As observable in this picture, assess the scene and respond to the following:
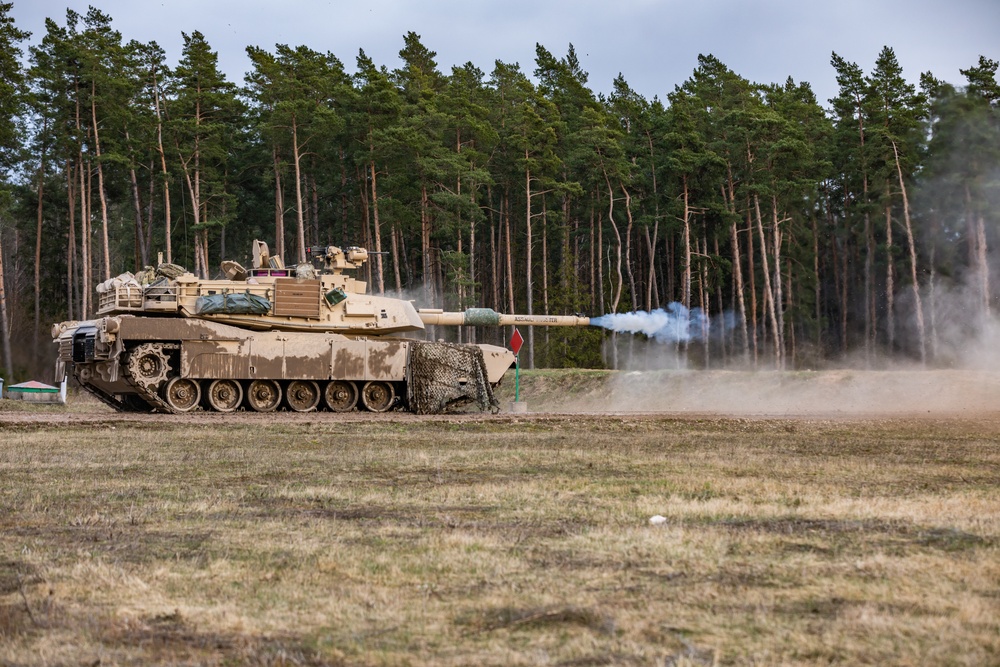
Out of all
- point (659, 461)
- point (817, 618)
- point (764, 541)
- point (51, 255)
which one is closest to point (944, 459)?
point (659, 461)

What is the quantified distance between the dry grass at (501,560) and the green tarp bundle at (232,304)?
1283cm

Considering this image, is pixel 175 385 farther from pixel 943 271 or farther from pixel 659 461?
pixel 943 271

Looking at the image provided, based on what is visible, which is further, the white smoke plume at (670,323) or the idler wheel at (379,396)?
the white smoke plume at (670,323)

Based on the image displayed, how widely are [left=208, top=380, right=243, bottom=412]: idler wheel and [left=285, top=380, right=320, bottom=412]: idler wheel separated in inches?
48.7

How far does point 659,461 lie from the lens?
14.7m

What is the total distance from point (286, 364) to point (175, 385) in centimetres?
270

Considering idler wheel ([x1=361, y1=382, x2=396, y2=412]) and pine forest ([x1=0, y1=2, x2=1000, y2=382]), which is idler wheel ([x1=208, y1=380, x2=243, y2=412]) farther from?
pine forest ([x1=0, y1=2, x2=1000, y2=382])

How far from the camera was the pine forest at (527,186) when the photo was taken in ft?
181

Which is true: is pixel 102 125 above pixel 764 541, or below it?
above

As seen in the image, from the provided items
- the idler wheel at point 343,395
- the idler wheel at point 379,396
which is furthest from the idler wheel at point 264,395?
the idler wheel at point 379,396

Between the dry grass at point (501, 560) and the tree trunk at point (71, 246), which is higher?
the tree trunk at point (71, 246)

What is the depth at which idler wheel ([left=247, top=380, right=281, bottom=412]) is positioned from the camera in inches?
1132

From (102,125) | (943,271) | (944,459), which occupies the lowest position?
(944,459)

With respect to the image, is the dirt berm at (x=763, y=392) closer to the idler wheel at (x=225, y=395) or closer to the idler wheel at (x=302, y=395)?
the idler wheel at (x=302, y=395)
